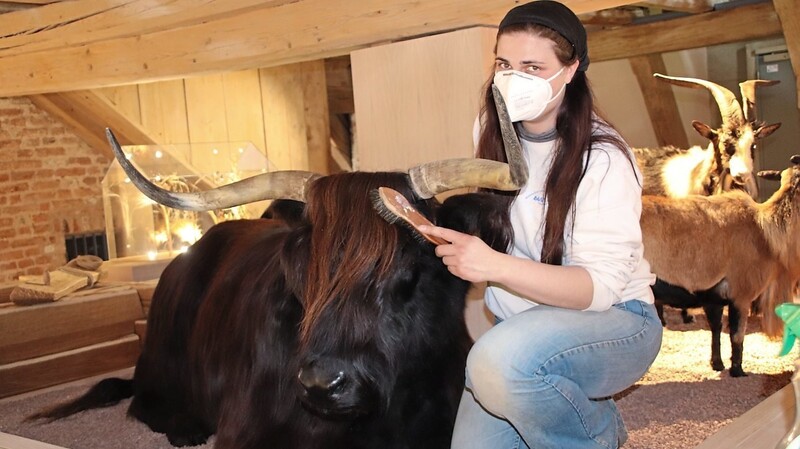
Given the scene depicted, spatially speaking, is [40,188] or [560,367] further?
[40,188]

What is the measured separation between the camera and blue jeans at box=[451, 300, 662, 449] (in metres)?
2.01

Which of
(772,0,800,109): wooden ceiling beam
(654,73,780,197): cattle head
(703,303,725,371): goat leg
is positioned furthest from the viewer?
(654,73,780,197): cattle head

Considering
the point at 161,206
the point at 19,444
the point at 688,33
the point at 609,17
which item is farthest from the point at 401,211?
the point at 609,17

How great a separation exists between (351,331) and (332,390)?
0.18m

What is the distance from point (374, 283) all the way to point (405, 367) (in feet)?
0.88

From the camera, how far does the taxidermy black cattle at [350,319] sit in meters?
2.21

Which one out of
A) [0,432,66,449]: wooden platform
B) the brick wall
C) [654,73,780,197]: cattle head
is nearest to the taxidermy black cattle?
[0,432,66,449]: wooden platform

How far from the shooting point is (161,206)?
6.79 metres

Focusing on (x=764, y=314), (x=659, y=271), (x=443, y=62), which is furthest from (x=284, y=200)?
(x=764, y=314)

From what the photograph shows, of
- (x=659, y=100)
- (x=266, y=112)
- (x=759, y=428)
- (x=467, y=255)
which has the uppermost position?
(x=266, y=112)

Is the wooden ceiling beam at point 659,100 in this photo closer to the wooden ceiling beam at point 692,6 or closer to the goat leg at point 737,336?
the wooden ceiling beam at point 692,6

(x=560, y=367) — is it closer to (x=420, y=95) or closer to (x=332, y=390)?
(x=332, y=390)

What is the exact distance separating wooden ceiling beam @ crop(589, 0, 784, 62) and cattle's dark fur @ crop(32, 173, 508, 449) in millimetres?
4970

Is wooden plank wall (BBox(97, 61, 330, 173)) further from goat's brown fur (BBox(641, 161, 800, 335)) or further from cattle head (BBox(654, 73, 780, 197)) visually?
goat's brown fur (BBox(641, 161, 800, 335))
